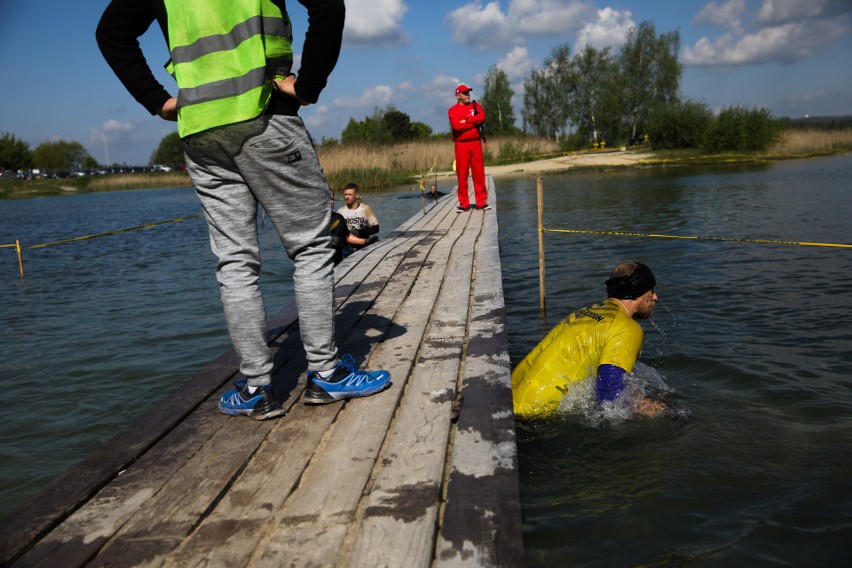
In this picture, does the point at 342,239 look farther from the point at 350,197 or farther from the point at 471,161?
the point at 471,161

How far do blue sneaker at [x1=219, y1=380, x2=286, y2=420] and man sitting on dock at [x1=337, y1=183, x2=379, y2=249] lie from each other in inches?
251

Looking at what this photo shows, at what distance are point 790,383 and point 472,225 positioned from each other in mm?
5722

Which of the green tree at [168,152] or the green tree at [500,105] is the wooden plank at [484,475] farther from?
the green tree at [168,152]

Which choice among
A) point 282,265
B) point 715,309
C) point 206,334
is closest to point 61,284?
point 282,265

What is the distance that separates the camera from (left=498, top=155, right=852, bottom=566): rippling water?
2.88 meters

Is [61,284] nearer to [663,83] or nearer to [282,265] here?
[282,265]

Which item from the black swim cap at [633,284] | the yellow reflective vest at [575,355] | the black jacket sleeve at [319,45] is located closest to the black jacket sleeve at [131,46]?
the black jacket sleeve at [319,45]

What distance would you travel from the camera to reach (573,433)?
388 centimetres

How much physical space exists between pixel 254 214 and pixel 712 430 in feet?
9.81

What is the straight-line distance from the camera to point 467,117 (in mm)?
10344

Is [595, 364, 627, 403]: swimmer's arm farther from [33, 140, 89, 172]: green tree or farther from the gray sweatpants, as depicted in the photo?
[33, 140, 89, 172]: green tree

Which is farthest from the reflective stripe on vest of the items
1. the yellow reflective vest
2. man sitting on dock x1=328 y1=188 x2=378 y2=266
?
man sitting on dock x1=328 y1=188 x2=378 y2=266

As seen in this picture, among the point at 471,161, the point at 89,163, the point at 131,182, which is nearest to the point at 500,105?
the point at 131,182

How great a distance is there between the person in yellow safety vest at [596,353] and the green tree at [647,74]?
5586 centimetres
